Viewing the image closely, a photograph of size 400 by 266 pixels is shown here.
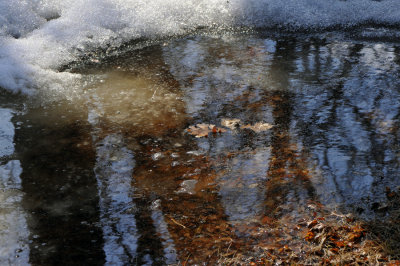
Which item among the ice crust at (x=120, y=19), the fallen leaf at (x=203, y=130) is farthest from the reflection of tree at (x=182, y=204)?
the ice crust at (x=120, y=19)

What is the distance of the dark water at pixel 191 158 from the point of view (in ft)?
6.86

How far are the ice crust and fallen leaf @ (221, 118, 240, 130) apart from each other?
6.02 ft

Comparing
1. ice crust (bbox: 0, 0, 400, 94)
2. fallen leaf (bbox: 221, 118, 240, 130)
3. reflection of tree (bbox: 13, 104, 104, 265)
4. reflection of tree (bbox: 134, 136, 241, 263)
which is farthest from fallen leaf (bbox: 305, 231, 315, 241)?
ice crust (bbox: 0, 0, 400, 94)

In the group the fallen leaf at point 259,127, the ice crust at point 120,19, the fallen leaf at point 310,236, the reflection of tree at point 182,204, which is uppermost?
the ice crust at point 120,19

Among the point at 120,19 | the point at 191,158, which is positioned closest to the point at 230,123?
the point at 191,158

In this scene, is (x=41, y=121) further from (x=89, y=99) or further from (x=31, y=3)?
(x=31, y=3)

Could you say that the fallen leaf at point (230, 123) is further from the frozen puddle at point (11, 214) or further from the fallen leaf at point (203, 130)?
the frozen puddle at point (11, 214)

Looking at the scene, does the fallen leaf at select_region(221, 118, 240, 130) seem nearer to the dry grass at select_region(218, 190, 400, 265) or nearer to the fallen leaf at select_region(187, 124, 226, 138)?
the fallen leaf at select_region(187, 124, 226, 138)

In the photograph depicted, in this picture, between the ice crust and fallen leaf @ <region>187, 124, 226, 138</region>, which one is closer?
fallen leaf @ <region>187, 124, 226, 138</region>

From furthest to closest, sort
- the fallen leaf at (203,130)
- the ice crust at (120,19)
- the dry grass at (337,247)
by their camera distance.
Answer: the ice crust at (120,19)
the fallen leaf at (203,130)
the dry grass at (337,247)

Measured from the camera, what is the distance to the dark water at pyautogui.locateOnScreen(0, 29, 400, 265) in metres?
2.09

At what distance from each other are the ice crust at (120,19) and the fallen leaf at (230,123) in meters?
1.83

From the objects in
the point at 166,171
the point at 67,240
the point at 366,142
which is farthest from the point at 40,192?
the point at 366,142

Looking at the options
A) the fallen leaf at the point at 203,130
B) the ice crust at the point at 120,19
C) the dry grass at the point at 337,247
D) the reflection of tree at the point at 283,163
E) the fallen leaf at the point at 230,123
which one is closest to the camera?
the dry grass at the point at 337,247
